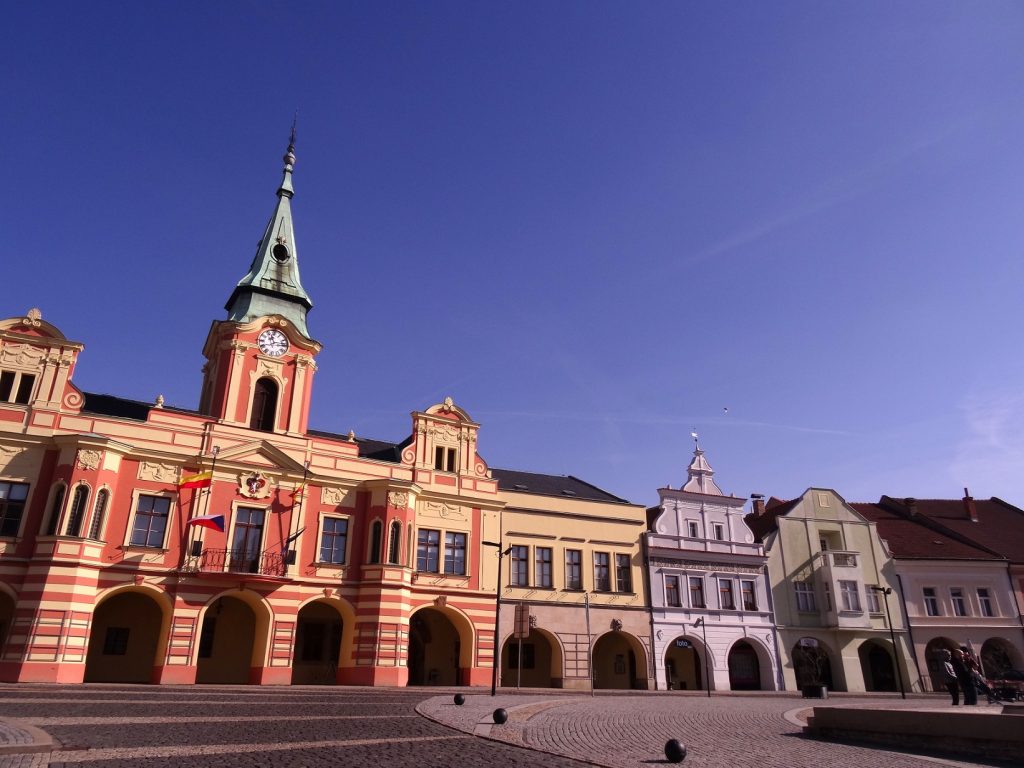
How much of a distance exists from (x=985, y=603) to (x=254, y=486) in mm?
Result: 43227

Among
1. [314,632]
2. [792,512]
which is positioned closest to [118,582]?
[314,632]

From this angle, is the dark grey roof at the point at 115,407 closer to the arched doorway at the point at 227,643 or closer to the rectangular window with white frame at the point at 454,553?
the arched doorway at the point at 227,643

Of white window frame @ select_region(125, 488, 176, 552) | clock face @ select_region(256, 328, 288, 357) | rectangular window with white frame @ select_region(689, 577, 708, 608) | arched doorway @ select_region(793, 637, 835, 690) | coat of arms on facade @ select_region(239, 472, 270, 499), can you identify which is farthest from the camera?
arched doorway @ select_region(793, 637, 835, 690)

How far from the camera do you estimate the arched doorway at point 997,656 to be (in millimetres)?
43656

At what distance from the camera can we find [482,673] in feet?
115

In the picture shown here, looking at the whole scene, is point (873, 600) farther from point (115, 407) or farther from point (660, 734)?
point (115, 407)

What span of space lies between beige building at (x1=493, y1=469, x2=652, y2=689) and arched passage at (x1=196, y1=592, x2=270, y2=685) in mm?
11488

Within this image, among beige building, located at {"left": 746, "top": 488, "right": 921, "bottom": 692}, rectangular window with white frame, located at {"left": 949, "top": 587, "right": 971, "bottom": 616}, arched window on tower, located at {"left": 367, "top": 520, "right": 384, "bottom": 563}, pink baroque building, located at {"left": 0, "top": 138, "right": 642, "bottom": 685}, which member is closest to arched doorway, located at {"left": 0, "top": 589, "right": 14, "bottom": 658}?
pink baroque building, located at {"left": 0, "top": 138, "right": 642, "bottom": 685}

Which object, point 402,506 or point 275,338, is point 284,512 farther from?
point 275,338

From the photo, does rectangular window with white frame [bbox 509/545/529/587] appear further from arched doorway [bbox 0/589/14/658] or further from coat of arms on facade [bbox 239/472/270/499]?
arched doorway [bbox 0/589/14/658]

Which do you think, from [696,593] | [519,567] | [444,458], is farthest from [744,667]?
[444,458]

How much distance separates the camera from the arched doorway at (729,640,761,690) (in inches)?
1615

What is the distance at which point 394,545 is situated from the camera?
34.0m

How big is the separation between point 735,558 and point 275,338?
92.9 feet
